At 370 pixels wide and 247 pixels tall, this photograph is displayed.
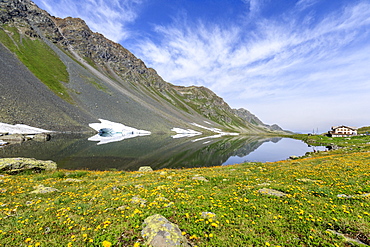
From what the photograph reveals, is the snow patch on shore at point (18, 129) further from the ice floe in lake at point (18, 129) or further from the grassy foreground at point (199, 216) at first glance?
the grassy foreground at point (199, 216)

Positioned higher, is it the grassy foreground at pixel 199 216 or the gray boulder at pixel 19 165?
the grassy foreground at pixel 199 216

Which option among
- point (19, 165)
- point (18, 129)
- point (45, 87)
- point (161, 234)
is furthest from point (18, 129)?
point (161, 234)

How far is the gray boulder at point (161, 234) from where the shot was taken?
5.68 m

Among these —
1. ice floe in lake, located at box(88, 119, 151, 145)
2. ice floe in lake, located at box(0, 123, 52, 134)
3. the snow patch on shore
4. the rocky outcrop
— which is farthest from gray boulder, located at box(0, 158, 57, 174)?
ice floe in lake, located at box(88, 119, 151, 145)

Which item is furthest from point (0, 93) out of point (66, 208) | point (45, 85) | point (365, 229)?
point (365, 229)

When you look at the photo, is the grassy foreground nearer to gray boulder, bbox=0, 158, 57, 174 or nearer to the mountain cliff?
gray boulder, bbox=0, 158, 57, 174

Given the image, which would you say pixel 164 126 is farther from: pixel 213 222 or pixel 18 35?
pixel 18 35

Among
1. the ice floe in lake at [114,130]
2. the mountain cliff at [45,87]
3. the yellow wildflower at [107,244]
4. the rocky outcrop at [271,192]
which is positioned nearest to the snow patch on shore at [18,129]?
the mountain cliff at [45,87]

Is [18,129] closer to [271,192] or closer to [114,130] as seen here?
[114,130]

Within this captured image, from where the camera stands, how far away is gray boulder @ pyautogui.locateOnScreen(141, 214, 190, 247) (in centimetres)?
A: 568

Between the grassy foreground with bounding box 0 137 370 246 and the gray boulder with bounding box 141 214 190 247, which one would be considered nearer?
the gray boulder with bounding box 141 214 190 247

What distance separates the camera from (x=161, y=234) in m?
6.02

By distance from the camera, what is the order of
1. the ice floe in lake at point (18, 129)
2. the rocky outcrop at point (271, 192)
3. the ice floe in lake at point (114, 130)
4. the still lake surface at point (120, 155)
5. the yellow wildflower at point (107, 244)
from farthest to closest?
the ice floe in lake at point (114, 130) → the ice floe in lake at point (18, 129) → the still lake surface at point (120, 155) → the rocky outcrop at point (271, 192) → the yellow wildflower at point (107, 244)

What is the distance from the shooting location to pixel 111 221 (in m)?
7.44
